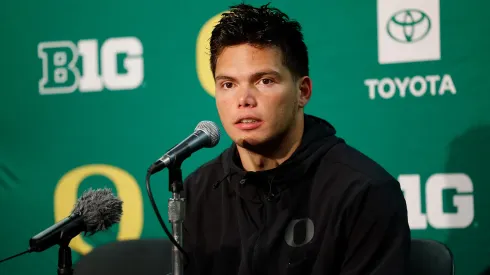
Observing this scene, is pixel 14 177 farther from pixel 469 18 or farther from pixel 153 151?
pixel 469 18

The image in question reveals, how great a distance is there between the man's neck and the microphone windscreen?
52 cm

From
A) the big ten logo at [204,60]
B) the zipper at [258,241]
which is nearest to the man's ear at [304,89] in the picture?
the zipper at [258,241]

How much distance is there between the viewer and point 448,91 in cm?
248

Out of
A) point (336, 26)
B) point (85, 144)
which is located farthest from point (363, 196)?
point (85, 144)

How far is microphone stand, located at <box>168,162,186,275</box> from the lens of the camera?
58.9 inches

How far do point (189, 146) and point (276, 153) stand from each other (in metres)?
0.54

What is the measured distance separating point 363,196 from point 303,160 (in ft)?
0.80

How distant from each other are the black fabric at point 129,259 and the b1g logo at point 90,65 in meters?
0.76

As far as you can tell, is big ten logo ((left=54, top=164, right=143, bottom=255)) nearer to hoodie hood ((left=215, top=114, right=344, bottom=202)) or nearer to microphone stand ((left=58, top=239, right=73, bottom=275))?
hoodie hood ((left=215, top=114, right=344, bottom=202))

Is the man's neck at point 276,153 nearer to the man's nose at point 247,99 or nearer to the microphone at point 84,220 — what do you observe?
the man's nose at point 247,99

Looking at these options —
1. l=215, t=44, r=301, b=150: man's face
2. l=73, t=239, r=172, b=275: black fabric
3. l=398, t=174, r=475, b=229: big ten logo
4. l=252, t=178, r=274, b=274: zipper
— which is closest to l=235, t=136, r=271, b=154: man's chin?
l=215, t=44, r=301, b=150: man's face

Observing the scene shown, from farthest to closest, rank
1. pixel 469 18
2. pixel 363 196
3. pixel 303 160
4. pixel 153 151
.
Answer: pixel 153 151, pixel 469 18, pixel 303 160, pixel 363 196

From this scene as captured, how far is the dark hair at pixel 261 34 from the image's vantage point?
194cm

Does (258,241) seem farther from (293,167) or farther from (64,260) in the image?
(64,260)
